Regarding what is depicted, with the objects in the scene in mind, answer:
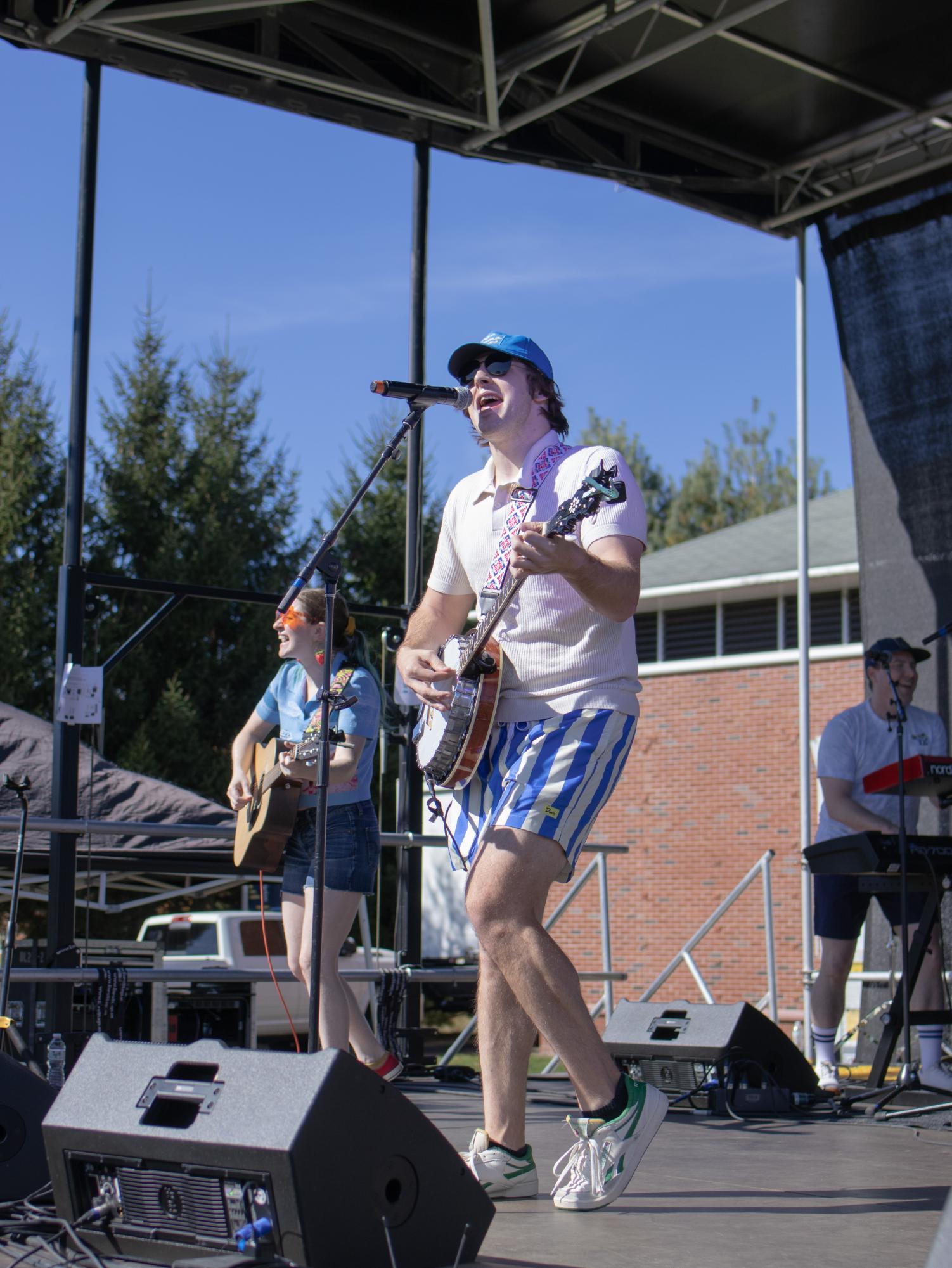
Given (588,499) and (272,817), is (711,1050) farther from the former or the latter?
(588,499)

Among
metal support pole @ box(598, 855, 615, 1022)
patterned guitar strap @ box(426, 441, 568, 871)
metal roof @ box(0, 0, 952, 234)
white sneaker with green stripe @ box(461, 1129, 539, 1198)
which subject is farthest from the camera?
metal support pole @ box(598, 855, 615, 1022)

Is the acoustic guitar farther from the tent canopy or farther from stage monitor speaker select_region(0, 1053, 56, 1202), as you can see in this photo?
the tent canopy

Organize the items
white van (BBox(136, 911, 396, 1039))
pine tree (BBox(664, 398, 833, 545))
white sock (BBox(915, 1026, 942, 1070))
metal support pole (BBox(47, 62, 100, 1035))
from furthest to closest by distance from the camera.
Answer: pine tree (BBox(664, 398, 833, 545)), white van (BBox(136, 911, 396, 1039)), metal support pole (BBox(47, 62, 100, 1035)), white sock (BBox(915, 1026, 942, 1070))

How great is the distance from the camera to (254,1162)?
2244mm

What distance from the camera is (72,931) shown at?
241 inches

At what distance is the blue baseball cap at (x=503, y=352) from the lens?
3574 millimetres

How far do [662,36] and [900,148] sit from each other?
1633 mm

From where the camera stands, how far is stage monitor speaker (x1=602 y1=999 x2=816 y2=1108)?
509 centimetres

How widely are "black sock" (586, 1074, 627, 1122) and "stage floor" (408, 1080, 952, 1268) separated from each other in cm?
19

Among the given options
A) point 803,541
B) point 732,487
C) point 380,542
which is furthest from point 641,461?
point 803,541

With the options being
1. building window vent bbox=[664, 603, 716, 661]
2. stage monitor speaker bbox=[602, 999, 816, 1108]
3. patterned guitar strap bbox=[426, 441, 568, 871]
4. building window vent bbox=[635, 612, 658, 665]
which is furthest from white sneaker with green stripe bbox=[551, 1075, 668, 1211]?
building window vent bbox=[635, 612, 658, 665]

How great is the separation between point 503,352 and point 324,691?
39.4 inches

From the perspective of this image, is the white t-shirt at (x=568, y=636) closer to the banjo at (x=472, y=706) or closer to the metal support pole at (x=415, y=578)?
the banjo at (x=472, y=706)

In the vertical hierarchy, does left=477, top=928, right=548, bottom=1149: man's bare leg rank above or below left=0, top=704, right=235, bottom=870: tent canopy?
below
